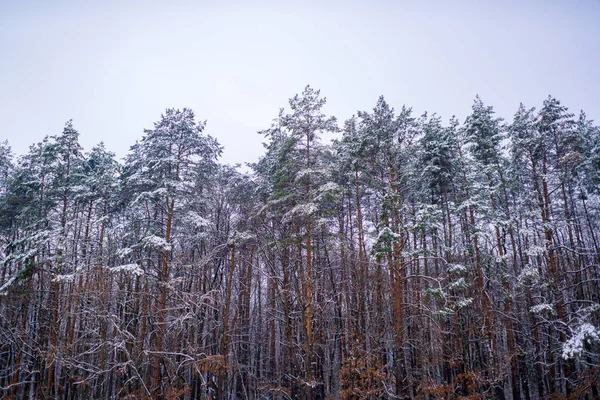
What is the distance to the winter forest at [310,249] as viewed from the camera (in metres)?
13.7

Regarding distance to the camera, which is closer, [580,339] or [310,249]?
[580,339]

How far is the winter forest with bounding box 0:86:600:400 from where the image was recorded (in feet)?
45.0

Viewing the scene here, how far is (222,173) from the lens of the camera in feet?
68.7

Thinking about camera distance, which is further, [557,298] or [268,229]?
[268,229]

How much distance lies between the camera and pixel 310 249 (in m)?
14.0

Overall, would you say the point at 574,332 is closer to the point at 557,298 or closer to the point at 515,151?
the point at 557,298

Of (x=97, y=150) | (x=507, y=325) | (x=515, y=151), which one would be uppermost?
(x=97, y=150)

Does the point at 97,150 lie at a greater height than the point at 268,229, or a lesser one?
greater

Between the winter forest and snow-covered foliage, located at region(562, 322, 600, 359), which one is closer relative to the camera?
snow-covered foliage, located at region(562, 322, 600, 359)

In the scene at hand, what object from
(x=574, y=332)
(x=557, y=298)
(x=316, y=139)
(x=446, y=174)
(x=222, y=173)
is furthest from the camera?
(x=222, y=173)

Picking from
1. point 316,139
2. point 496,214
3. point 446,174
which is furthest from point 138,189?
point 496,214

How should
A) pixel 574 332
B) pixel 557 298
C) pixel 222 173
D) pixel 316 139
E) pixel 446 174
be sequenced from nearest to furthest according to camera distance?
pixel 574 332, pixel 557 298, pixel 316 139, pixel 446 174, pixel 222 173

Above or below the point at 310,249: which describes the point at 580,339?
below

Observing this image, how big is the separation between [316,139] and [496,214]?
9499 mm
